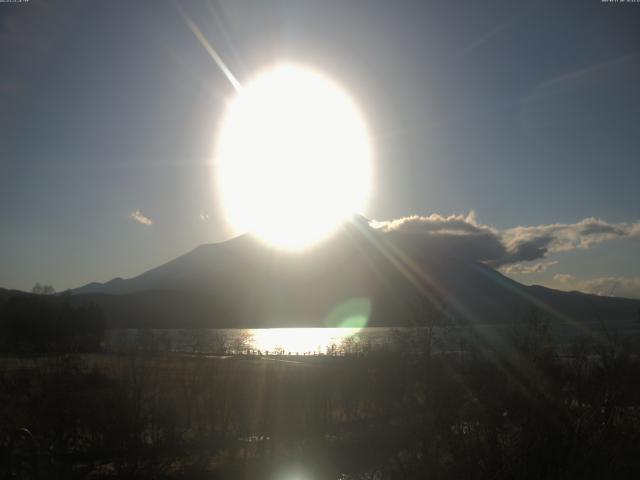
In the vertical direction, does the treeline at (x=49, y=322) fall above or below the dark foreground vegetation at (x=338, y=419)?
above

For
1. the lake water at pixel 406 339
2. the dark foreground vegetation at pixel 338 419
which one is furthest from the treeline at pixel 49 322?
the dark foreground vegetation at pixel 338 419

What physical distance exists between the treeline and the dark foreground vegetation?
161 feet

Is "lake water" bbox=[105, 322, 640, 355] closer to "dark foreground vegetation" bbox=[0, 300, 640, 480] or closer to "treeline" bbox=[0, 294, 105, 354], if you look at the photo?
"dark foreground vegetation" bbox=[0, 300, 640, 480]

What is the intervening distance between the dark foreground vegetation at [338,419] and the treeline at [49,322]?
4919 centimetres

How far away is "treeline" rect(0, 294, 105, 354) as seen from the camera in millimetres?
72375

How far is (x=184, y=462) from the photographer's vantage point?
16.5 metres

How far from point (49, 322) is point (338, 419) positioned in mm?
68084

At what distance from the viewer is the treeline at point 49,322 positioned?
7238 centimetres

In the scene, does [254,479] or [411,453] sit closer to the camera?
[411,453]

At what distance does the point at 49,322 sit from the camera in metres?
79.4

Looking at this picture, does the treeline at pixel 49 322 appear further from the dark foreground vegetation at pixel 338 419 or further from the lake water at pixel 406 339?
the dark foreground vegetation at pixel 338 419

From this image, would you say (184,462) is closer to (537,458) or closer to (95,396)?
(95,396)

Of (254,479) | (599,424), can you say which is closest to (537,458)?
(599,424)

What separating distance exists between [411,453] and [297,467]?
1133cm
